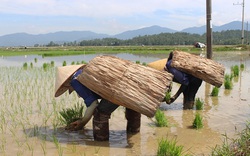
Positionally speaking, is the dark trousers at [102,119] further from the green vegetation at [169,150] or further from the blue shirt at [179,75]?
the blue shirt at [179,75]

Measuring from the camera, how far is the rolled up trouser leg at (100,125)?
4.56 meters

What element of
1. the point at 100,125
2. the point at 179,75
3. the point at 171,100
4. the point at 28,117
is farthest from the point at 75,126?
the point at 171,100

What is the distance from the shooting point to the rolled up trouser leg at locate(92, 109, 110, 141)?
4.56 m

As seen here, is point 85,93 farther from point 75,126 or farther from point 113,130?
point 113,130

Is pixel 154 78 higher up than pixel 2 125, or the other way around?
pixel 154 78

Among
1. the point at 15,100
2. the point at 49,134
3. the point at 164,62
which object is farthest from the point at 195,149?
the point at 15,100

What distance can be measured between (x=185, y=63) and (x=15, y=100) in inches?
164

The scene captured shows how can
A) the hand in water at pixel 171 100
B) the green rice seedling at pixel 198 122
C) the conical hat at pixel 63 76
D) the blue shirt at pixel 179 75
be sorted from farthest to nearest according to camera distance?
the hand in water at pixel 171 100, the blue shirt at pixel 179 75, the green rice seedling at pixel 198 122, the conical hat at pixel 63 76

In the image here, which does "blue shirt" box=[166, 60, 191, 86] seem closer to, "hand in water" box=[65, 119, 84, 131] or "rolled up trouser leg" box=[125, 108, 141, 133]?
"rolled up trouser leg" box=[125, 108, 141, 133]

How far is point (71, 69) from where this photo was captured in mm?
4824

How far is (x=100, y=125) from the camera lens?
457 cm

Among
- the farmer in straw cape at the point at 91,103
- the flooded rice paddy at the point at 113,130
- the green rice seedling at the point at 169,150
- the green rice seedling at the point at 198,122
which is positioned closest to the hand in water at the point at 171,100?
the flooded rice paddy at the point at 113,130

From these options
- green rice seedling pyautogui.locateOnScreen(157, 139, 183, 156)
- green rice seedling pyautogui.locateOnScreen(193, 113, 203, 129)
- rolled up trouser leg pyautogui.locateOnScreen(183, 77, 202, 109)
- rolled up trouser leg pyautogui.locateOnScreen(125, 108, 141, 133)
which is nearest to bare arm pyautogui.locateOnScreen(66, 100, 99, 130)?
rolled up trouser leg pyautogui.locateOnScreen(125, 108, 141, 133)

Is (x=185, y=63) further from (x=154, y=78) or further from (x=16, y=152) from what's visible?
(x=16, y=152)
